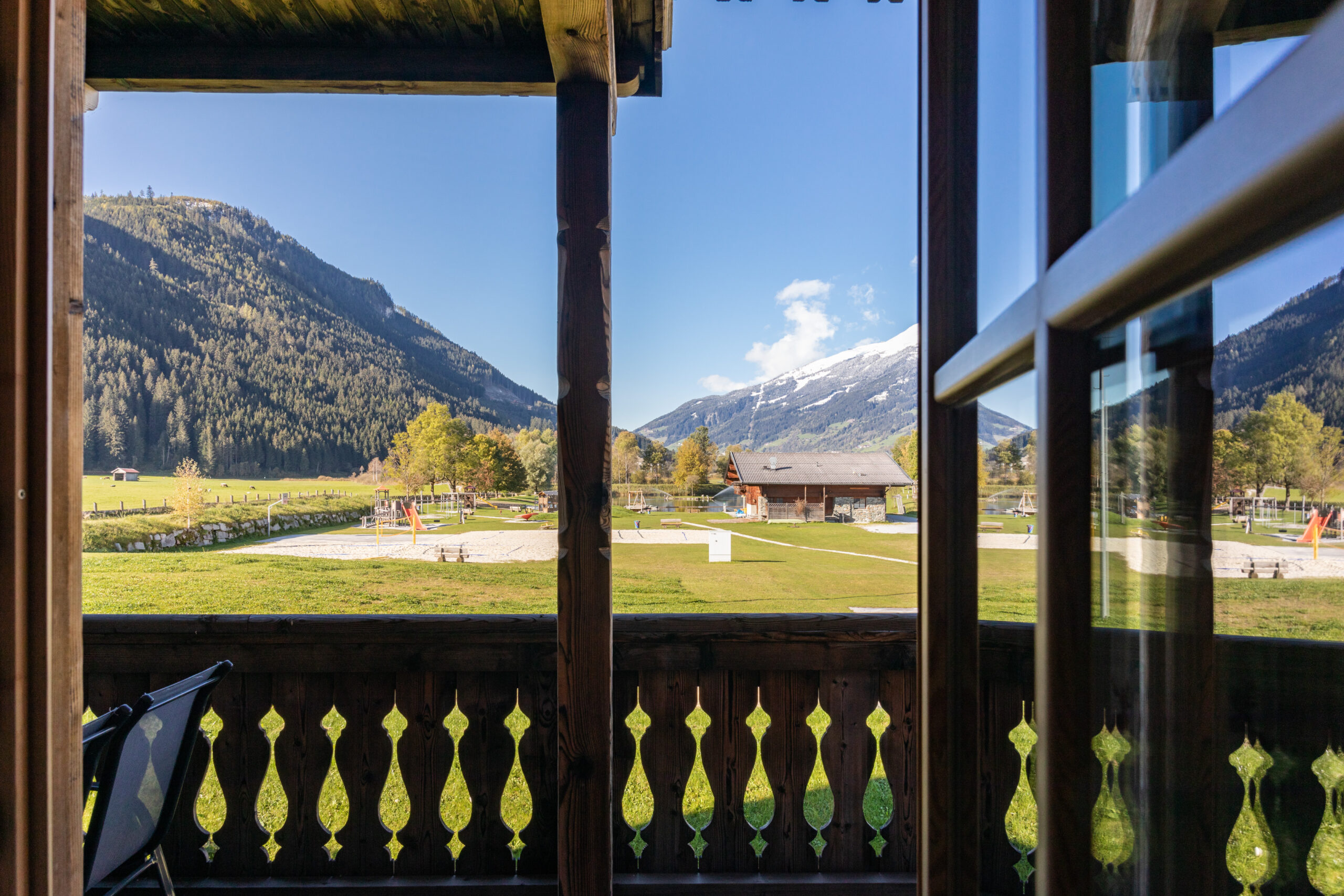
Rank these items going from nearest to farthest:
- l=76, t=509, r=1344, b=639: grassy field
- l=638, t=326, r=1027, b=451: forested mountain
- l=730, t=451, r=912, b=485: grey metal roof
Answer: l=730, t=451, r=912, b=485: grey metal roof < l=638, t=326, r=1027, b=451: forested mountain < l=76, t=509, r=1344, b=639: grassy field

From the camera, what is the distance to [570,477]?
135 centimetres

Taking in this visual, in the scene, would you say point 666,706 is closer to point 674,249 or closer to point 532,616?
point 532,616

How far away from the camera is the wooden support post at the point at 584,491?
1.34 m

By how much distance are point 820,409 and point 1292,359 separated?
628cm

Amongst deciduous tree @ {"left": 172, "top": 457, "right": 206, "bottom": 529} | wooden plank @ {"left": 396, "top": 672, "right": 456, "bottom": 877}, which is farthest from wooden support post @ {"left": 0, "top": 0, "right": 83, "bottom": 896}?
deciduous tree @ {"left": 172, "top": 457, "right": 206, "bottom": 529}

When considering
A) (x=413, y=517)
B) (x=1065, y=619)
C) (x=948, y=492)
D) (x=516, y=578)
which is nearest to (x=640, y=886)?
(x=948, y=492)

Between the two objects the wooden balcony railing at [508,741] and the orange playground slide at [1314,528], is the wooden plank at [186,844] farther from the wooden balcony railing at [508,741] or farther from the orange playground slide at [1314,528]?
the orange playground slide at [1314,528]

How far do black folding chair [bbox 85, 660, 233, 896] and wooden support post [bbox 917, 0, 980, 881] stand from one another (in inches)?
58.6

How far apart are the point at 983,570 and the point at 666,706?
1.31 metres

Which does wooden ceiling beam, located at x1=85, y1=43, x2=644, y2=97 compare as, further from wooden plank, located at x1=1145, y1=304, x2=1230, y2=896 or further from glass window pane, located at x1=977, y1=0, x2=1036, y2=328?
wooden plank, located at x1=1145, y1=304, x2=1230, y2=896

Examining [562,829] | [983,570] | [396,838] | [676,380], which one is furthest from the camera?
[676,380]

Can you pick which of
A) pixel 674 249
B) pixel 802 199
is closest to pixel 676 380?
pixel 674 249

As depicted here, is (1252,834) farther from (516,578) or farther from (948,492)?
A: (516,578)

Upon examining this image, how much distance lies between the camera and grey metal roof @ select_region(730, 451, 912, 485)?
4.22 meters
